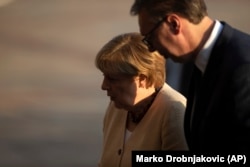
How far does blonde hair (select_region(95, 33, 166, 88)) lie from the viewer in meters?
1.45

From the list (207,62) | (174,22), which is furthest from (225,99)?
(174,22)

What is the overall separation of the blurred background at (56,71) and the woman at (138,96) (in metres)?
0.68

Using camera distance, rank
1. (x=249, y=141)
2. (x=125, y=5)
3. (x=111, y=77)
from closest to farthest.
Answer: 1. (x=249, y=141)
2. (x=111, y=77)
3. (x=125, y=5)

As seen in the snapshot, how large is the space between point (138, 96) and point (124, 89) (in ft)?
0.17

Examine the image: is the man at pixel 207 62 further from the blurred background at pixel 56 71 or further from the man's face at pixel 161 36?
the blurred background at pixel 56 71

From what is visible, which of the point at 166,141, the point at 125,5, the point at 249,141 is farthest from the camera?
the point at 125,5

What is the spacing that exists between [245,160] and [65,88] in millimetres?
1280

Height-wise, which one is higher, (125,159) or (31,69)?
(31,69)

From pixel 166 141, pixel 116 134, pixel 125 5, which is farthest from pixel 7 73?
pixel 166 141

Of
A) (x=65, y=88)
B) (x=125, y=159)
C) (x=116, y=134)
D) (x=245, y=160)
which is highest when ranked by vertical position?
(x=65, y=88)

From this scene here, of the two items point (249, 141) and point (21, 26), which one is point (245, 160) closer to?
point (249, 141)

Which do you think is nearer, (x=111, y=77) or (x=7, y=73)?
(x=111, y=77)

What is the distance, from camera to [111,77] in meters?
1.50

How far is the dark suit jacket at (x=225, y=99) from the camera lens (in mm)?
1021
